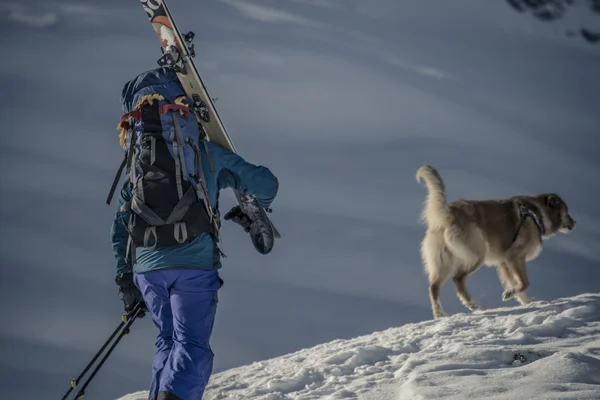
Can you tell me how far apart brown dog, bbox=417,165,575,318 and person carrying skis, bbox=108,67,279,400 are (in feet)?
19.5

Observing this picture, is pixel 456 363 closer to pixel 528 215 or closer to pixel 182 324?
pixel 182 324

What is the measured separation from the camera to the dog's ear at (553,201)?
35.6ft

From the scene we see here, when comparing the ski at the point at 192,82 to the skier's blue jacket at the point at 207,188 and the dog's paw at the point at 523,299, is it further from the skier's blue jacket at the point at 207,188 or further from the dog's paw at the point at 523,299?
the dog's paw at the point at 523,299

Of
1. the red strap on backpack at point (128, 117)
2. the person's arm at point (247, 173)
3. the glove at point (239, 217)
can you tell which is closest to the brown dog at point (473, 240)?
the glove at point (239, 217)

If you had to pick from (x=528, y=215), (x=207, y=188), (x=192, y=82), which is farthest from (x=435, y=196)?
(x=207, y=188)

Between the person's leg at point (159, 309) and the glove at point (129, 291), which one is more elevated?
the glove at point (129, 291)

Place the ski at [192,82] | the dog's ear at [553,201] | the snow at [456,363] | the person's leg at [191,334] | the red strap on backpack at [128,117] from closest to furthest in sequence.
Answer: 1. the person's leg at [191,334]
2. the red strap on backpack at [128,117]
3. the snow at [456,363]
4. the ski at [192,82]
5. the dog's ear at [553,201]

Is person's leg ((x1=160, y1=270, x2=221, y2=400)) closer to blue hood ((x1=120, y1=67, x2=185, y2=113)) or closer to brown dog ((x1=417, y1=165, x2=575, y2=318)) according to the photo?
blue hood ((x1=120, y1=67, x2=185, y2=113))

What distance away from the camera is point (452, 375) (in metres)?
5.19

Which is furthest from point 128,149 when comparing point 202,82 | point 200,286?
point 202,82

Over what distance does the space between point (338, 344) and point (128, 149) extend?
432cm

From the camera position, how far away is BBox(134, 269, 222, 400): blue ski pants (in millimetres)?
3709

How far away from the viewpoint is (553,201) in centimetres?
1089

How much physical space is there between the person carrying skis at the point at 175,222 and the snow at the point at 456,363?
5.90 ft
